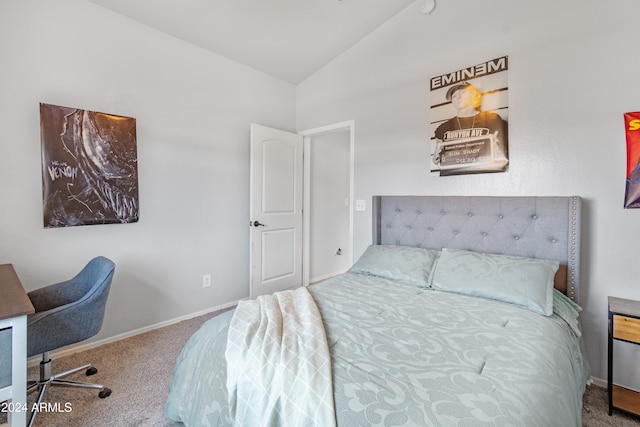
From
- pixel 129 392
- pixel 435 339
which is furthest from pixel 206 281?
pixel 435 339

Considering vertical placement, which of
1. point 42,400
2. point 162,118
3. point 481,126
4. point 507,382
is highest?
point 162,118

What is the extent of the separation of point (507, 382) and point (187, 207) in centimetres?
281

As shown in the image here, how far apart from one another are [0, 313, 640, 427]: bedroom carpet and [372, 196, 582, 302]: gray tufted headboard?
0.67 metres

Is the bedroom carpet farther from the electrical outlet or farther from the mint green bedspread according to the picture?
the electrical outlet

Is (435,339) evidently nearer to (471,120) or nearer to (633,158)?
(633,158)

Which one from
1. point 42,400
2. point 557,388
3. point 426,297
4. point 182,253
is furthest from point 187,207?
point 557,388

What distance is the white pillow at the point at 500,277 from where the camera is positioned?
1741 millimetres

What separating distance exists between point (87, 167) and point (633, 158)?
3.70m

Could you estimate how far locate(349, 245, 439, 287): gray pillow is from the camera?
2.22m

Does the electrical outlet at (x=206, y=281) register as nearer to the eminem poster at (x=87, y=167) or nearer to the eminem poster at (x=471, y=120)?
the eminem poster at (x=87, y=167)

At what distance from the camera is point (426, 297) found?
1.91m

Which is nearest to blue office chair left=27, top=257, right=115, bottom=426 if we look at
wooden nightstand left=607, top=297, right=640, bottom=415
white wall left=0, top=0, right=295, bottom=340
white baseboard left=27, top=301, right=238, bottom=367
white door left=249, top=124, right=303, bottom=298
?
white wall left=0, top=0, right=295, bottom=340

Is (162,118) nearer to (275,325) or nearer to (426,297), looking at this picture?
(275,325)

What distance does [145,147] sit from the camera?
104 inches
